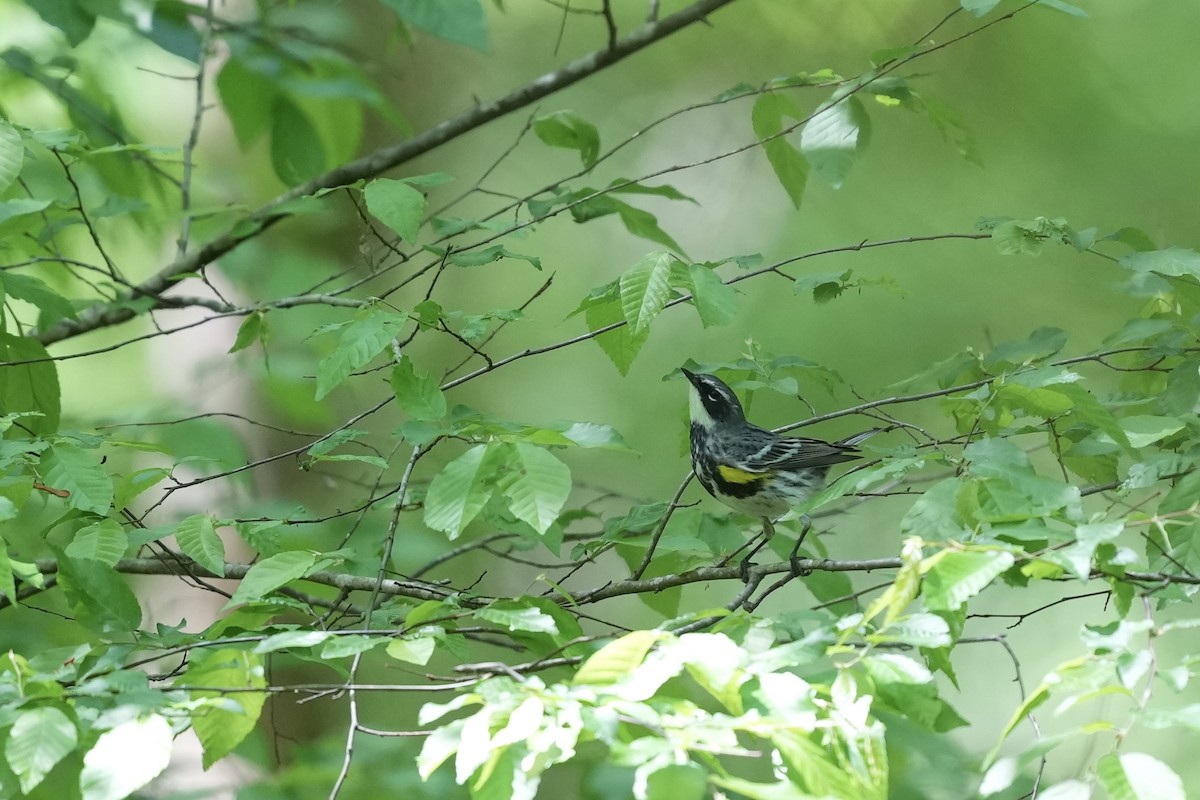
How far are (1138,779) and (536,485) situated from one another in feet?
3.00

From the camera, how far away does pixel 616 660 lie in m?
1.22

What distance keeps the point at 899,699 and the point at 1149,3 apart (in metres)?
5.93

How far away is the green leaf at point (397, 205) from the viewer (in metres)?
1.98

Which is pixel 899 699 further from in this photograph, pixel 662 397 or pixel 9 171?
pixel 662 397

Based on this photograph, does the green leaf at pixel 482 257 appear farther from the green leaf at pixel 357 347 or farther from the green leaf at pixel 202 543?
the green leaf at pixel 202 543

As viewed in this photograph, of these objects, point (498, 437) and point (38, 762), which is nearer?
point (38, 762)

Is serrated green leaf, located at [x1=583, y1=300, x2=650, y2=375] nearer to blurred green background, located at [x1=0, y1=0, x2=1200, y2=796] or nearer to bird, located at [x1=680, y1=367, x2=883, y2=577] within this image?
bird, located at [x1=680, y1=367, x2=883, y2=577]

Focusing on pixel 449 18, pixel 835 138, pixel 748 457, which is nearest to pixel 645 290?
pixel 835 138

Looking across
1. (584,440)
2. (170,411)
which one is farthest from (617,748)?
(170,411)

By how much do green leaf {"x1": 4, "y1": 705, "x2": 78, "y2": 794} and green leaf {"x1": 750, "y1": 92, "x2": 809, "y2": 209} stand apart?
1.87m

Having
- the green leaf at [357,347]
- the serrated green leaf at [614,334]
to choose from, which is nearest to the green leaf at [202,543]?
the green leaf at [357,347]

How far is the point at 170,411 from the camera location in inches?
157

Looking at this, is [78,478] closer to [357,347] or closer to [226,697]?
[357,347]

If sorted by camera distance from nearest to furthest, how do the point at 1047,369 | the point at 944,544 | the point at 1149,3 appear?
the point at 944,544 → the point at 1047,369 → the point at 1149,3
